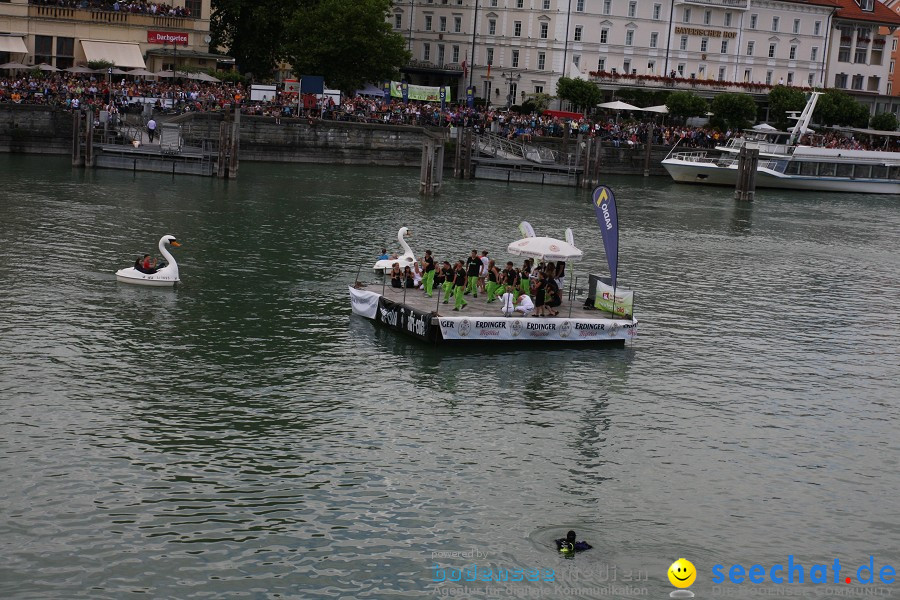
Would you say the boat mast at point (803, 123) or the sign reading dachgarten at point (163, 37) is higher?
the sign reading dachgarten at point (163, 37)

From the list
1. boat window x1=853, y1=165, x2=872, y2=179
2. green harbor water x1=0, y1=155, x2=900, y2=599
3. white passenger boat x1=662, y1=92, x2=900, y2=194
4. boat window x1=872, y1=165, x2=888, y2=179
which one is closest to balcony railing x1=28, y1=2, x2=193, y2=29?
white passenger boat x1=662, y1=92, x2=900, y2=194

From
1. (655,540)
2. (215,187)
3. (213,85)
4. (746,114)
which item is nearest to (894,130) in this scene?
(746,114)

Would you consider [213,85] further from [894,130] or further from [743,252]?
[894,130]

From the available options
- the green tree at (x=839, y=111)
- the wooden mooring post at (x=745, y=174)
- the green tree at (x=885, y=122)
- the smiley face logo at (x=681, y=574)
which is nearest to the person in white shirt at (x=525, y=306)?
the smiley face logo at (x=681, y=574)

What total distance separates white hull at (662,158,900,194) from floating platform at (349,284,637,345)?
51.8m

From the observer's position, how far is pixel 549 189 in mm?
74625

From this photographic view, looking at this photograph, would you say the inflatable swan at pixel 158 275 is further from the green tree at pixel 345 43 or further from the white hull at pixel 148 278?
the green tree at pixel 345 43

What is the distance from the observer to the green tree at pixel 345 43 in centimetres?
8775

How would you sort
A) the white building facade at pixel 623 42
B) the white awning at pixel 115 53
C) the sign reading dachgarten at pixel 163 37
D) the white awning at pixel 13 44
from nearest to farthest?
the white awning at pixel 13 44 → the white awning at pixel 115 53 → the sign reading dachgarten at pixel 163 37 → the white building facade at pixel 623 42

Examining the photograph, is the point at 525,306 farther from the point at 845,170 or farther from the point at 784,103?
the point at 784,103

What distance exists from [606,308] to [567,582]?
16008 millimetres

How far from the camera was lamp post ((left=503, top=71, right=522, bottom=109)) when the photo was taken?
10762cm

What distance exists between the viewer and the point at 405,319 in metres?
32.8

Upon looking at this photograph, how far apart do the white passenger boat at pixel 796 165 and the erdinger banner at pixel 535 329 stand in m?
52.3
